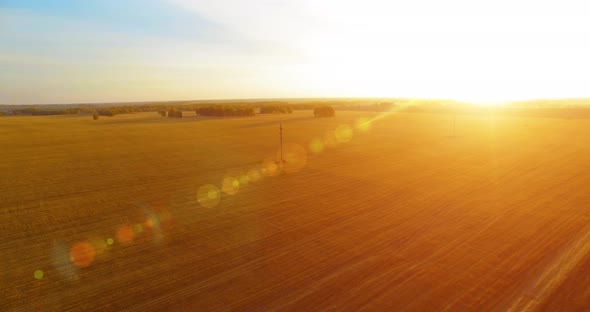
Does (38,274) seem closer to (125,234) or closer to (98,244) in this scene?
(98,244)

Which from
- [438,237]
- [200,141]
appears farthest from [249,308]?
[200,141]

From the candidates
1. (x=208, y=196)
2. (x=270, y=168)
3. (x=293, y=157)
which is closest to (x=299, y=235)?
(x=208, y=196)

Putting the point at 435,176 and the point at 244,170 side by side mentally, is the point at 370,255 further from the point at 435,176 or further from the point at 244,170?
the point at 244,170

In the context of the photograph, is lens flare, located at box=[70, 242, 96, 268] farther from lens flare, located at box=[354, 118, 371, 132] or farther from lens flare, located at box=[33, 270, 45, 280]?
lens flare, located at box=[354, 118, 371, 132]

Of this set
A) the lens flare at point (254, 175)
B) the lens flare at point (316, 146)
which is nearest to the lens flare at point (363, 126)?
the lens flare at point (316, 146)

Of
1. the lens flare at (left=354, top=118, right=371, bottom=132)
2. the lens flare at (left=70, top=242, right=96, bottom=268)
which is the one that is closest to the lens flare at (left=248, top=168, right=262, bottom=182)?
the lens flare at (left=70, top=242, right=96, bottom=268)

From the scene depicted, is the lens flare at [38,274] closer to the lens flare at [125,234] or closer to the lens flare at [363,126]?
the lens flare at [125,234]
